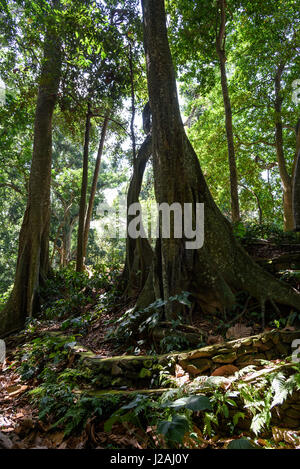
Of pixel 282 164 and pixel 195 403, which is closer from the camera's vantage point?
pixel 195 403

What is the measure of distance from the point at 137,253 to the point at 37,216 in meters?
3.00

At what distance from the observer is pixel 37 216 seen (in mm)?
6941

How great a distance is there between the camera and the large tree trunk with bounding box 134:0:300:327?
151 inches

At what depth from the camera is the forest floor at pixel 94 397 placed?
1.97 m

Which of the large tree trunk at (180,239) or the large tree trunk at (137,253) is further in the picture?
the large tree trunk at (137,253)

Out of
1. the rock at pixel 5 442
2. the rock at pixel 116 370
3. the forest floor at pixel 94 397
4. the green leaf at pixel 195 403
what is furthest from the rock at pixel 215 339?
the rock at pixel 5 442

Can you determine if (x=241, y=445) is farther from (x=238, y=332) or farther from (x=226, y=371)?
(x=238, y=332)

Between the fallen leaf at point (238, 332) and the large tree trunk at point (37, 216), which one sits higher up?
the large tree trunk at point (37, 216)

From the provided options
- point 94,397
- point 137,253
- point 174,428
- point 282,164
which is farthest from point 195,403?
point 282,164

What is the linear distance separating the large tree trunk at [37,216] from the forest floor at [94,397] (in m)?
1.07

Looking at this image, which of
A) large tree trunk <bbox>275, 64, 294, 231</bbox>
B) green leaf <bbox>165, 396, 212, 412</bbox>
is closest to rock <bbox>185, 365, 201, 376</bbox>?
green leaf <bbox>165, 396, 212, 412</bbox>

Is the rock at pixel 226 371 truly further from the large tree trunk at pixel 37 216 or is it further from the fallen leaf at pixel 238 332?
the large tree trunk at pixel 37 216
